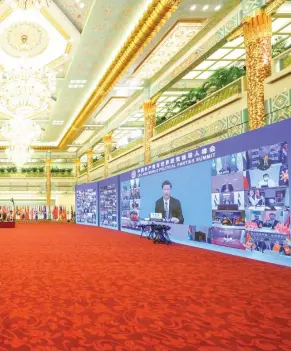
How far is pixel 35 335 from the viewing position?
2629 mm

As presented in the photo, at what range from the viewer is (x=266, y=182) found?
19.7ft

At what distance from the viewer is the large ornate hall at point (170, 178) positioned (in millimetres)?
2926

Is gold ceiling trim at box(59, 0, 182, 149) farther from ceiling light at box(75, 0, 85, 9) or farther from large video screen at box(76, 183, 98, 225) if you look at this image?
large video screen at box(76, 183, 98, 225)

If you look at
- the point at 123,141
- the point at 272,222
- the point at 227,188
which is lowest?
the point at 272,222

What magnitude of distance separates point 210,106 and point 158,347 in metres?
6.79

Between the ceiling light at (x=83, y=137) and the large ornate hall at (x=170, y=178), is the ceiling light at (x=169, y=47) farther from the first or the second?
the ceiling light at (x=83, y=137)

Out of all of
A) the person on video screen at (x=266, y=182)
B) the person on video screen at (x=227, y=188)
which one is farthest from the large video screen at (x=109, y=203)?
the person on video screen at (x=266, y=182)

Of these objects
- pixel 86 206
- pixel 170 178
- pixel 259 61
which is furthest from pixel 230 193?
pixel 86 206

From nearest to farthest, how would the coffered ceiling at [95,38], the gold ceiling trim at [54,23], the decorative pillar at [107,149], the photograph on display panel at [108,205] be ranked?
the coffered ceiling at [95,38], the gold ceiling trim at [54,23], the photograph on display panel at [108,205], the decorative pillar at [107,149]

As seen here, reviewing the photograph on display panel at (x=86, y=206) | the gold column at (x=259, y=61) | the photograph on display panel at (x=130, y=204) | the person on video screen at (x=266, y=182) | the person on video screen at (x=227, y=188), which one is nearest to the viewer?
the person on video screen at (x=266, y=182)

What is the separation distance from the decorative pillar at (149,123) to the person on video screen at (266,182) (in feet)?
20.3

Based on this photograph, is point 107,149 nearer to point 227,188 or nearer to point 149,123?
point 149,123

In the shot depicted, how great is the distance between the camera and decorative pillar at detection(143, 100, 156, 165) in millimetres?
11859

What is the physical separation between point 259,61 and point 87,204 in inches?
566
